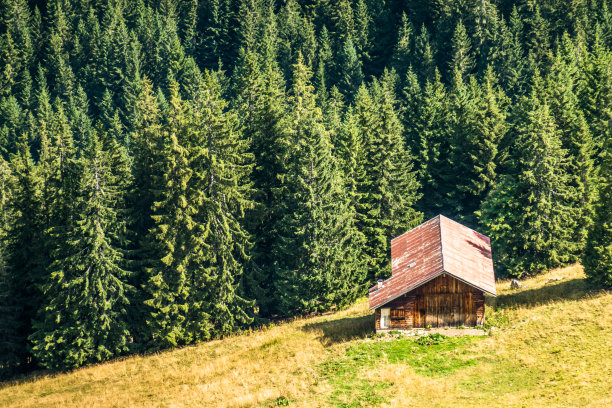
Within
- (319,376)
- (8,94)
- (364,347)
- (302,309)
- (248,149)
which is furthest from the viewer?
(8,94)

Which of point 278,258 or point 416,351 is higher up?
point 278,258

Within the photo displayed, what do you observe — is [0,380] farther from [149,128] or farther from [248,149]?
[248,149]

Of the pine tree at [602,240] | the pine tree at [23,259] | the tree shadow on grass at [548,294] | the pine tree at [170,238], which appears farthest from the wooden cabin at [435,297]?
the pine tree at [23,259]

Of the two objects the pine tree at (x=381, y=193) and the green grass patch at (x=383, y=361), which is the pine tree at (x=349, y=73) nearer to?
the pine tree at (x=381, y=193)

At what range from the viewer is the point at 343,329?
41625 millimetres

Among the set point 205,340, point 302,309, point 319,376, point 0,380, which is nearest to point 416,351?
point 319,376

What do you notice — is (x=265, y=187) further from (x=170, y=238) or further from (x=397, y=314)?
(x=397, y=314)

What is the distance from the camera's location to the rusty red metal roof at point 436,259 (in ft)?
125

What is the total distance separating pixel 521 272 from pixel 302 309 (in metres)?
19.0

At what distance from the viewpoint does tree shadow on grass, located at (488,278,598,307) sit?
4034 cm

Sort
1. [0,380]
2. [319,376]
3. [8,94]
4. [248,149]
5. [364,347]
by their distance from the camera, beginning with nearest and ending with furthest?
[319,376] < [364,347] < [0,380] < [248,149] < [8,94]

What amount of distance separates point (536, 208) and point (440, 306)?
1836cm

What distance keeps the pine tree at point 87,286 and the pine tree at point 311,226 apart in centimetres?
1262

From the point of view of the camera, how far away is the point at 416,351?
36062 mm
